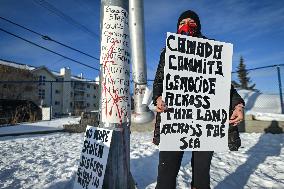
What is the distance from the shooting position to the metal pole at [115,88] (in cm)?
Answer: 288

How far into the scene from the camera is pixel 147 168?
4715mm

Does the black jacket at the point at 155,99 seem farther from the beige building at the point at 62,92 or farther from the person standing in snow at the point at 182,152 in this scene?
the beige building at the point at 62,92

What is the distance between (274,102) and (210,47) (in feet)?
28.6

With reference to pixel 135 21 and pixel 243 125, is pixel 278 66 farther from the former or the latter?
pixel 135 21

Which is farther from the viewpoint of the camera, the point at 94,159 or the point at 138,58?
the point at 138,58

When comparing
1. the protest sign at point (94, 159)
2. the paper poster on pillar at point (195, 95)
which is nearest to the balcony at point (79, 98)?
the protest sign at point (94, 159)

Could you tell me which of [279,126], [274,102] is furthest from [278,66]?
[279,126]

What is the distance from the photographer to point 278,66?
9.98m

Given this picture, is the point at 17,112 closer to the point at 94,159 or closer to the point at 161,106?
the point at 94,159

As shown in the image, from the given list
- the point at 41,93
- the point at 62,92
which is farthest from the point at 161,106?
the point at 62,92

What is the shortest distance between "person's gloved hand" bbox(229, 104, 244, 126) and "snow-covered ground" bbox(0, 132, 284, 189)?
152cm

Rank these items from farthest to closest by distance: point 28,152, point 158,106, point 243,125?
point 243,125
point 28,152
point 158,106

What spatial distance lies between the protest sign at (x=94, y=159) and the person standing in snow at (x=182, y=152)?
0.54 meters

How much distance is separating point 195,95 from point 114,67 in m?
0.91
